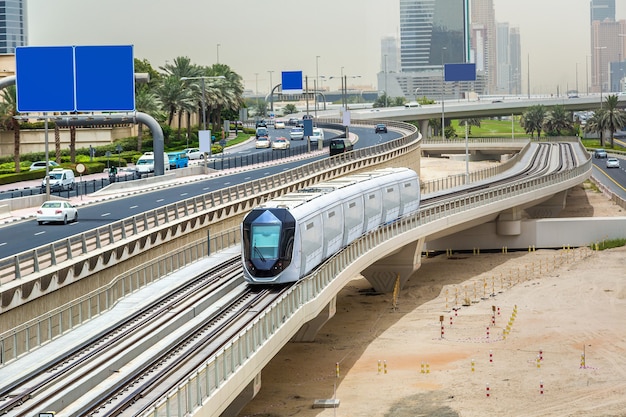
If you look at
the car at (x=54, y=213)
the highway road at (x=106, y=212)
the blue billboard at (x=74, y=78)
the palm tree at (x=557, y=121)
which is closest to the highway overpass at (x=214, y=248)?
the highway road at (x=106, y=212)

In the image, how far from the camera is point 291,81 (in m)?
140

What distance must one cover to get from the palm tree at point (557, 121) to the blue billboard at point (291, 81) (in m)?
68.8

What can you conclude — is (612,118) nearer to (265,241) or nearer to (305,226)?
(305,226)

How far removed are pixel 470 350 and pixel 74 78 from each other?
27994 mm

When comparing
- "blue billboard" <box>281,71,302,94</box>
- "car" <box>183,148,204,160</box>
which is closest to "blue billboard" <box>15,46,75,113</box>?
"car" <box>183,148,204,160</box>

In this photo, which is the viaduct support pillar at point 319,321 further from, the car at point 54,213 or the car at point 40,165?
the car at point 40,165

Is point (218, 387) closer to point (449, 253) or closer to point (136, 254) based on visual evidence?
point (136, 254)

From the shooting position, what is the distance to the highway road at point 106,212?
154 ft

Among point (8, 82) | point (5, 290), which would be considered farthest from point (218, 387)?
point (8, 82)

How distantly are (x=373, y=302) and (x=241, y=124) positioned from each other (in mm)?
118092

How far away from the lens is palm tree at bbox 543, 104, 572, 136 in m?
196

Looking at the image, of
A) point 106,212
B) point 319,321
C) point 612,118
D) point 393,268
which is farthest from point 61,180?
point 612,118

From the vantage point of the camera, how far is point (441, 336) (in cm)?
5175

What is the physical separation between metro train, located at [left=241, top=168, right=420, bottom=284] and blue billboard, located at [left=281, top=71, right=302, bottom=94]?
278ft
